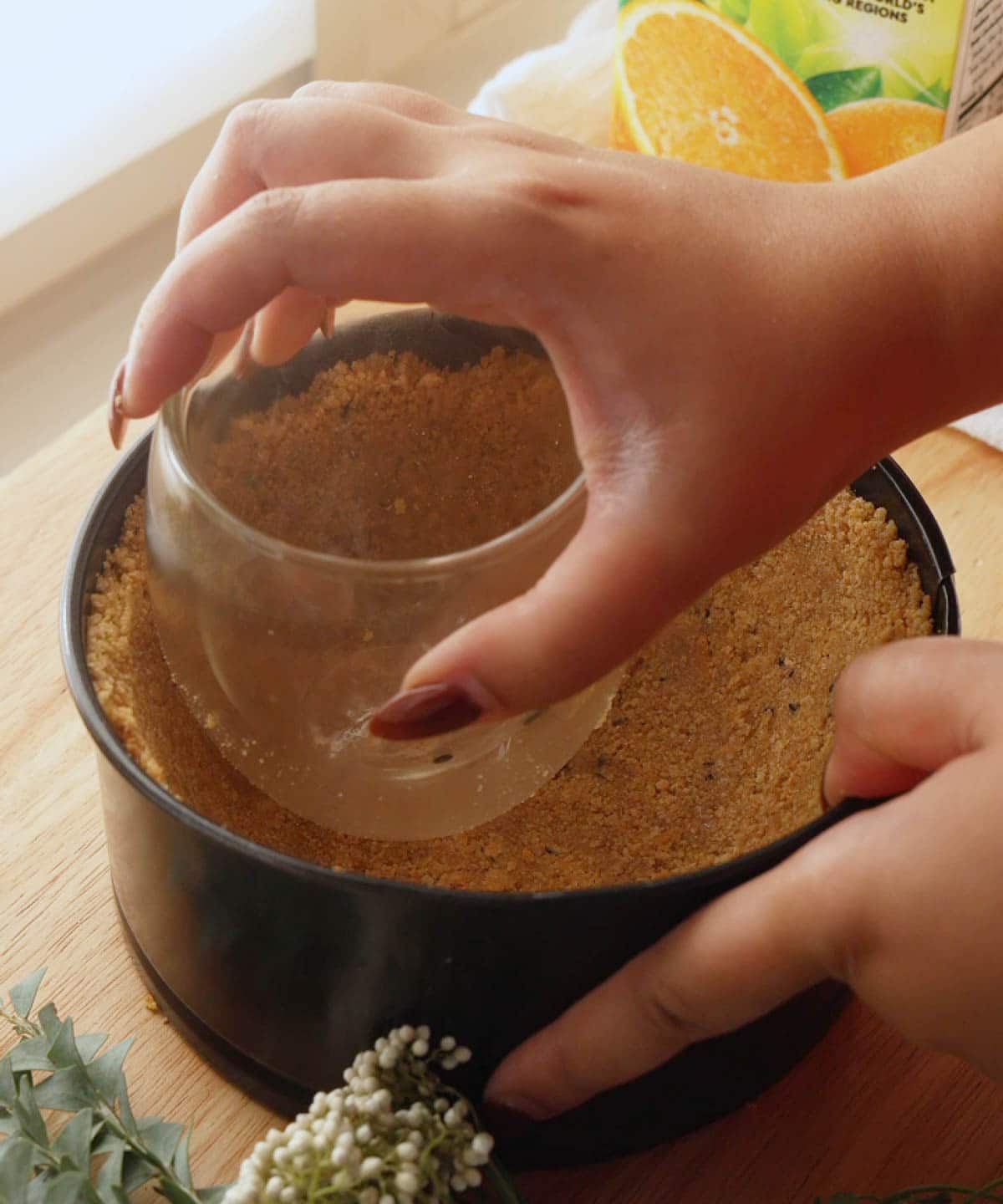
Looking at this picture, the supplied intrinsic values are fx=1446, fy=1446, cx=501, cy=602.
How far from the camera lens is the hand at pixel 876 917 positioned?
0.29 m

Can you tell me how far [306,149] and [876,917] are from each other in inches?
8.5

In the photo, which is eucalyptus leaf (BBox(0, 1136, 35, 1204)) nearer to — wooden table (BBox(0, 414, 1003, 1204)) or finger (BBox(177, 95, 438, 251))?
wooden table (BBox(0, 414, 1003, 1204))

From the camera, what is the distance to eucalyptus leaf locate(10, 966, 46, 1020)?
0.39 meters

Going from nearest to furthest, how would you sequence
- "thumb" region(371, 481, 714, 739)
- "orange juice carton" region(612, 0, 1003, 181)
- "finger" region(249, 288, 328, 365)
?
1. "thumb" region(371, 481, 714, 739)
2. "finger" region(249, 288, 328, 365)
3. "orange juice carton" region(612, 0, 1003, 181)

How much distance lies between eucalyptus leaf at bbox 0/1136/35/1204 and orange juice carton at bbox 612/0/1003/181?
45cm

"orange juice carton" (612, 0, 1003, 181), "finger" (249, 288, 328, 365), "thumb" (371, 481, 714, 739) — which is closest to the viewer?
"thumb" (371, 481, 714, 739)

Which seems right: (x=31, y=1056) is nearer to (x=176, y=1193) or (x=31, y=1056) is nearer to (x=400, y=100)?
(x=176, y=1193)

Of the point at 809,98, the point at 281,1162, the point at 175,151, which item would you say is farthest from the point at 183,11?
the point at 281,1162

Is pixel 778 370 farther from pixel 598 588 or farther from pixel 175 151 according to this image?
pixel 175 151

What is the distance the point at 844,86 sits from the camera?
1.88 feet

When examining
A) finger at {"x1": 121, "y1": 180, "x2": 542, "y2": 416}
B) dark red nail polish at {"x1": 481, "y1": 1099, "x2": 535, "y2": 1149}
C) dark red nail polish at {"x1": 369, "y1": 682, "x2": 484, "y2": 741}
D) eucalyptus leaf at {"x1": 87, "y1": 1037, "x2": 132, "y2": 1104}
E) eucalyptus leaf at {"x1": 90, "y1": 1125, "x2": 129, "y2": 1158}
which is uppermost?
finger at {"x1": 121, "y1": 180, "x2": 542, "y2": 416}

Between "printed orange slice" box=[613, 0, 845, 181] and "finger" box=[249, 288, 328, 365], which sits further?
"printed orange slice" box=[613, 0, 845, 181]

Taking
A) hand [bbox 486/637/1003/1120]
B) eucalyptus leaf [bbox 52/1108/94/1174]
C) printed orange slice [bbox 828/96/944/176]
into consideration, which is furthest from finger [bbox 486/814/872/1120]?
printed orange slice [bbox 828/96/944/176]

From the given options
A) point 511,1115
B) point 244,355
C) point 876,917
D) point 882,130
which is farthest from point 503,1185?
point 882,130
